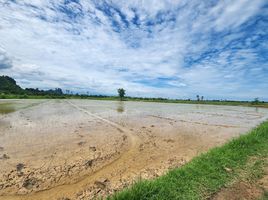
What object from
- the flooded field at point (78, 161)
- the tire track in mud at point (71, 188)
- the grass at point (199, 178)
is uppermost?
the grass at point (199, 178)

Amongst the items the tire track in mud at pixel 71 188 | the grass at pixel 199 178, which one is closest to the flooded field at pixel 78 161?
the tire track in mud at pixel 71 188

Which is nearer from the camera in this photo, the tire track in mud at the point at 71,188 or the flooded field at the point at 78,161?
the tire track in mud at the point at 71,188

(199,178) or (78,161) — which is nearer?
(199,178)

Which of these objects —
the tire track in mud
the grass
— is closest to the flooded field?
the tire track in mud

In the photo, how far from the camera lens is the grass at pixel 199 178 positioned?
14.0 feet

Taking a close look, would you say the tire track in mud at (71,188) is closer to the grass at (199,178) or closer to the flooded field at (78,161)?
the flooded field at (78,161)

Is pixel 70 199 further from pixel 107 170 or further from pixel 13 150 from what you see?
pixel 13 150

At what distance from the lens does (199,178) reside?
5.37 metres

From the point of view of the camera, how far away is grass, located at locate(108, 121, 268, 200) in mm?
4270

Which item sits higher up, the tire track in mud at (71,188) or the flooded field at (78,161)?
the flooded field at (78,161)

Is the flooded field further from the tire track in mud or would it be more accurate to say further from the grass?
the grass

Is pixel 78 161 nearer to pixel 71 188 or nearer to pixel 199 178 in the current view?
pixel 71 188

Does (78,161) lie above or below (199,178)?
below

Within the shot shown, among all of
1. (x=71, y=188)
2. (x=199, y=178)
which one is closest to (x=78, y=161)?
(x=71, y=188)
